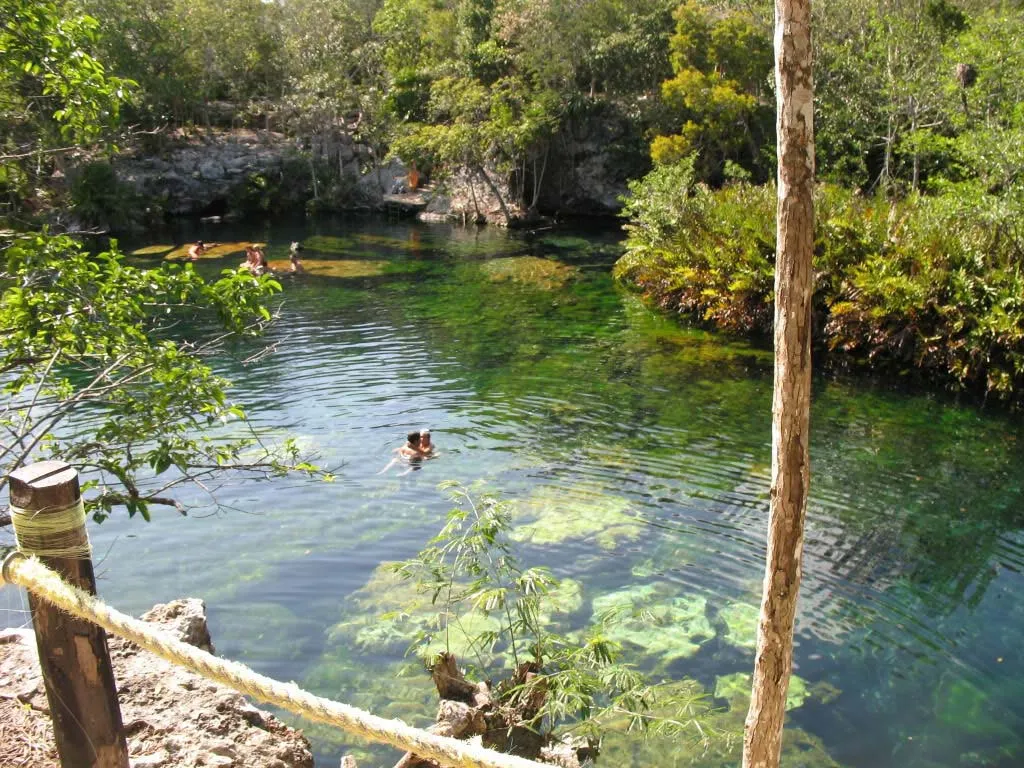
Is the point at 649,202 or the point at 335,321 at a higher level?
the point at 649,202

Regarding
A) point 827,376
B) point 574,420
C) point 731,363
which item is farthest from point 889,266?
point 574,420

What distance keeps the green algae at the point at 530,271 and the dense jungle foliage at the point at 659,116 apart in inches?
75.5

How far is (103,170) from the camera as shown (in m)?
29.1

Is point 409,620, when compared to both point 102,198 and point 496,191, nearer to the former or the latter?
point 102,198

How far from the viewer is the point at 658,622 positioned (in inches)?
281

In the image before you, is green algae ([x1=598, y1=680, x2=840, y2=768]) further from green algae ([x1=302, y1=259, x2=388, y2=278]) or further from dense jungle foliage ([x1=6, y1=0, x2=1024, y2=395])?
green algae ([x1=302, y1=259, x2=388, y2=278])

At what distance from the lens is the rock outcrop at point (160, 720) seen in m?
3.67

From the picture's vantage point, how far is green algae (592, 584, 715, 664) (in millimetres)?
6836

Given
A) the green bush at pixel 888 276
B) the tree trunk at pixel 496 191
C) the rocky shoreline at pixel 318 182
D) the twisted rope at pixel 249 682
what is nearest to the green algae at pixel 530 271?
the green bush at pixel 888 276

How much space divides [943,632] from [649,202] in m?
13.6

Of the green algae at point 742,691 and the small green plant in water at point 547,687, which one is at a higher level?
the small green plant in water at point 547,687

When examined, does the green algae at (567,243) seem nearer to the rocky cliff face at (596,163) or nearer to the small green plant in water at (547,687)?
the rocky cliff face at (596,163)

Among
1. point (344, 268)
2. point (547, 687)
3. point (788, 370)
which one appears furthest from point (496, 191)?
point (788, 370)

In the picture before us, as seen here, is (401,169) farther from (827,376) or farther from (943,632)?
(943,632)
